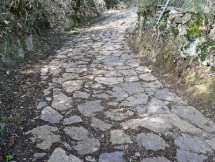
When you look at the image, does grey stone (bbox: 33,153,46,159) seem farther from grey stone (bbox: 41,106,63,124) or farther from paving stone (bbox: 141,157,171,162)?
paving stone (bbox: 141,157,171,162)

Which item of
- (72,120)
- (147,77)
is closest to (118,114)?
(72,120)

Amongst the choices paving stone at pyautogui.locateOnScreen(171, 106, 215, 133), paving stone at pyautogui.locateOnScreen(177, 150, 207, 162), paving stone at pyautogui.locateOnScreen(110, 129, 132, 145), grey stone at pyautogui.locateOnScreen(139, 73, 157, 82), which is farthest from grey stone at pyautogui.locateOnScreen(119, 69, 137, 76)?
paving stone at pyautogui.locateOnScreen(177, 150, 207, 162)

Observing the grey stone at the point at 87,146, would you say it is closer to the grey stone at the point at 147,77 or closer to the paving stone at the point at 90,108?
the paving stone at the point at 90,108

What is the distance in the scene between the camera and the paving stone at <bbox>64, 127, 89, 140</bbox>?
10.6 feet

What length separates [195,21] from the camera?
4.75 metres

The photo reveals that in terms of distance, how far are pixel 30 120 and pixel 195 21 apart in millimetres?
2970

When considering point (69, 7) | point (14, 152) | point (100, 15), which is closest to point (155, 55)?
point (14, 152)

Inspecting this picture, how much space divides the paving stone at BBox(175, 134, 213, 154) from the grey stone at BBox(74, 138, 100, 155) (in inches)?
33.8

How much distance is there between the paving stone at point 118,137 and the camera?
10.4 ft

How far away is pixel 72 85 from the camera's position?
4742mm

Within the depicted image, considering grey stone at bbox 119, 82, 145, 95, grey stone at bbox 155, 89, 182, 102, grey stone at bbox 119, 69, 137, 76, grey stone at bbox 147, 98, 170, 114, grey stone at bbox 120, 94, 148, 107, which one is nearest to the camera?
grey stone at bbox 147, 98, 170, 114

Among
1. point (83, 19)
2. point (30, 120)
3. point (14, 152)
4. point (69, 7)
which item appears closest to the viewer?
point (14, 152)

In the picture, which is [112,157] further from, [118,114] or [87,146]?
[118,114]

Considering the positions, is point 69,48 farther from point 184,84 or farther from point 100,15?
point 100,15
